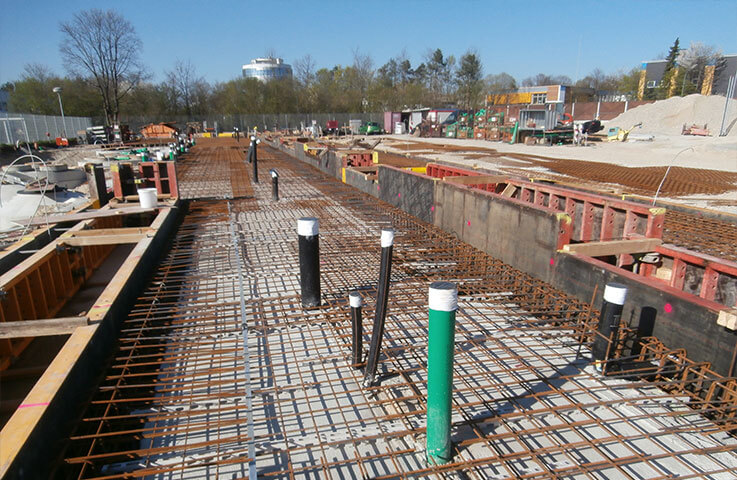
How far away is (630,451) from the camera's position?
3.20 meters

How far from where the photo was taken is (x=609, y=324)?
4117 millimetres

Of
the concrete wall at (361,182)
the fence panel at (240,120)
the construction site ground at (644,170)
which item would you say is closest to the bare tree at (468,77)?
the fence panel at (240,120)

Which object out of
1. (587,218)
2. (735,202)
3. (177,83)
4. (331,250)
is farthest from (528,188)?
(177,83)

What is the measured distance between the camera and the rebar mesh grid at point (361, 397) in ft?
10.2

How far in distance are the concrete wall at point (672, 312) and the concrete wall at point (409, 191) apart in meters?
4.23

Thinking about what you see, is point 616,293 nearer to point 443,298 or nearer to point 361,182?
point 443,298

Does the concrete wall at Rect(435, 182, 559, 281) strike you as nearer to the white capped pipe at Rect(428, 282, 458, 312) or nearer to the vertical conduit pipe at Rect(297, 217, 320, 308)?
the vertical conduit pipe at Rect(297, 217, 320, 308)

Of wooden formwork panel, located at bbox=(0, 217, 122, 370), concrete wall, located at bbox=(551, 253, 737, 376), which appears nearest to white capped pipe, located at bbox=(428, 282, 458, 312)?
concrete wall, located at bbox=(551, 253, 737, 376)

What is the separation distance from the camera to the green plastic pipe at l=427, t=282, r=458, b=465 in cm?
269

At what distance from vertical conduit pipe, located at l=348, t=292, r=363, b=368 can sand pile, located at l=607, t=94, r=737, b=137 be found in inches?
1953

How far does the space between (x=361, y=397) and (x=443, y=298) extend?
5.43ft

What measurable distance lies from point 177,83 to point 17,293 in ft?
263

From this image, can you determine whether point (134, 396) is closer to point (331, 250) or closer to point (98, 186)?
point (331, 250)

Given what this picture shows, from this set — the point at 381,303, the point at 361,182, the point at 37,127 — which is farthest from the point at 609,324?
the point at 37,127
